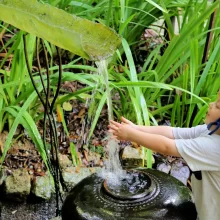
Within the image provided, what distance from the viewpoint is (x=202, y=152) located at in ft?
5.48

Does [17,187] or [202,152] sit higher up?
[202,152]

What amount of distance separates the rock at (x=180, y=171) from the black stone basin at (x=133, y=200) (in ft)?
2.57

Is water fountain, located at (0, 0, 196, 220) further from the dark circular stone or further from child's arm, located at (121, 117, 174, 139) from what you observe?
child's arm, located at (121, 117, 174, 139)

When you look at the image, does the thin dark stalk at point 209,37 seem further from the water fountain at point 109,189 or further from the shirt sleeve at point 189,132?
the water fountain at point 109,189

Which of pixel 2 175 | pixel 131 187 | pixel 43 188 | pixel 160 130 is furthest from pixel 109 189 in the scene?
pixel 2 175

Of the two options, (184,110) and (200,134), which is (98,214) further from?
(184,110)

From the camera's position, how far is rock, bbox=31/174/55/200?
7.89 feet

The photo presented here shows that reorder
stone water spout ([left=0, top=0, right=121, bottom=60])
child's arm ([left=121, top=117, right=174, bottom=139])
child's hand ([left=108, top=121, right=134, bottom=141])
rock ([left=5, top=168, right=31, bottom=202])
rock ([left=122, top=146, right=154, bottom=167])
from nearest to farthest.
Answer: stone water spout ([left=0, top=0, right=121, bottom=60]) < child's hand ([left=108, top=121, right=134, bottom=141]) < child's arm ([left=121, top=117, right=174, bottom=139]) < rock ([left=5, top=168, right=31, bottom=202]) < rock ([left=122, top=146, right=154, bottom=167])

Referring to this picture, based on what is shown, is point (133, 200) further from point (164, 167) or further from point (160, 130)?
point (164, 167)

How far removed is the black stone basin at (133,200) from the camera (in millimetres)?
1629

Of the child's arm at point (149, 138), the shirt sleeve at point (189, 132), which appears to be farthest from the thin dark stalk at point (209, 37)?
the child's arm at point (149, 138)

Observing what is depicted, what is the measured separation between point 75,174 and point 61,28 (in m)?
1.38

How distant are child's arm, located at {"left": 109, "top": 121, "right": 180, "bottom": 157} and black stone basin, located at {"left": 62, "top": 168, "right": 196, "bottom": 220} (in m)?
0.11

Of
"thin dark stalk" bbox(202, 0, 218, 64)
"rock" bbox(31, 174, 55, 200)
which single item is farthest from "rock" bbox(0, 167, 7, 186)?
"thin dark stalk" bbox(202, 0, 218, 64)
